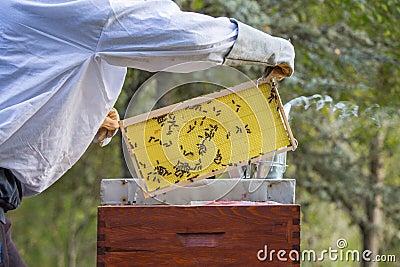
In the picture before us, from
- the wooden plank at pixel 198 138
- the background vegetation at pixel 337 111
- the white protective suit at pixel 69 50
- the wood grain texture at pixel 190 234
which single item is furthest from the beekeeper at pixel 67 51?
the background vegetation at pixel 337 111

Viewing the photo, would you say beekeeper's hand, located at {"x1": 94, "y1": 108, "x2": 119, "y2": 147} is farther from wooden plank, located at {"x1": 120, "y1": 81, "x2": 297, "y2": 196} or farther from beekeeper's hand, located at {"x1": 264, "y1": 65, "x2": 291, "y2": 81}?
beekeeper's hand, located at {"x1": 264, "y1": 65, "x2": 291, "y2": 81}

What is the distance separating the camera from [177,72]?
1.93 meters

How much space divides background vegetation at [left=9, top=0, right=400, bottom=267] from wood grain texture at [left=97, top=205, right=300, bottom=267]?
5.98 feet

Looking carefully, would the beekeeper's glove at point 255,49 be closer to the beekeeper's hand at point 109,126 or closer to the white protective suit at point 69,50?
the white protective suit at point 69,50

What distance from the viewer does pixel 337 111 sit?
13.3ft

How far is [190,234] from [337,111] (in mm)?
2376

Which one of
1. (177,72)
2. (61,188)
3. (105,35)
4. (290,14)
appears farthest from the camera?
(61,188)

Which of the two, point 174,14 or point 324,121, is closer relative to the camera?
point 174,14

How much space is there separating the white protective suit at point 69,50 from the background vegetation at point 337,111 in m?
1.84

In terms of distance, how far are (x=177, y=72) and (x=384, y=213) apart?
4.01 meters

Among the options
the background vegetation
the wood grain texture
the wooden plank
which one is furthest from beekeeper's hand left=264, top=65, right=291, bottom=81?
the background vegetation

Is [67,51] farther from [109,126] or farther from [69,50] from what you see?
[109,126]

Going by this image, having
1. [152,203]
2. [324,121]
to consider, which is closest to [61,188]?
[324,121]

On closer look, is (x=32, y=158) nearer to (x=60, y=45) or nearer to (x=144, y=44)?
(x=60, y=45)
